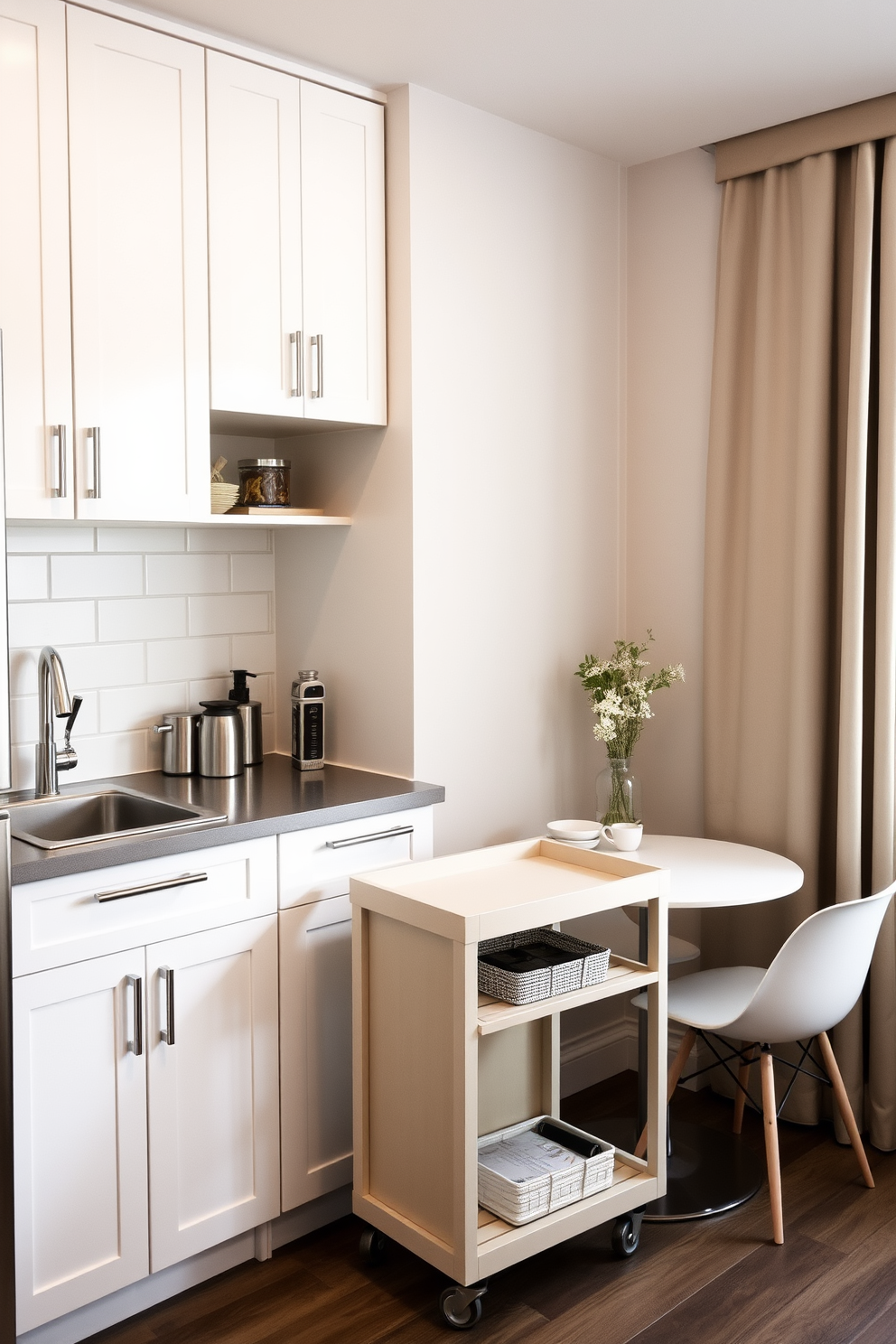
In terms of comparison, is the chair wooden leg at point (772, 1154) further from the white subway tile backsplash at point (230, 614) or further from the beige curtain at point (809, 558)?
the white subway tile backsplash at point (230, 614)

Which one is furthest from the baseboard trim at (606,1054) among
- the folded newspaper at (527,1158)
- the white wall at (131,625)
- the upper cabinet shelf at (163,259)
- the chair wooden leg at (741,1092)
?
the upper cabinet shelf at (163,259)

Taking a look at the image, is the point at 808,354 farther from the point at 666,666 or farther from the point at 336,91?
the point at 336,91

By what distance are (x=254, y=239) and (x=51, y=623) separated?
96 cm

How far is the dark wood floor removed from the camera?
2.15 meters

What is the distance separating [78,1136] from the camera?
2059mm

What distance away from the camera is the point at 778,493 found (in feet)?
9.64

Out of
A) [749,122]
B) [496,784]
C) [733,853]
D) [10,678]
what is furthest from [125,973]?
[749,122]

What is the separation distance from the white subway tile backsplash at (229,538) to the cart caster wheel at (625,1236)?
1.81 metres

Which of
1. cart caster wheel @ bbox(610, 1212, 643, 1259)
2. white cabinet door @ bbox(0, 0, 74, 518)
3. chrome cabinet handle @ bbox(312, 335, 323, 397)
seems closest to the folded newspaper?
cart caster wheel @ bbox(610, 1212, 643, 1259)

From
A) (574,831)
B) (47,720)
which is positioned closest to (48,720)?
(47,720)

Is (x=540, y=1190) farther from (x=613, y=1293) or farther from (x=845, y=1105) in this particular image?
(x=845, y=1105)

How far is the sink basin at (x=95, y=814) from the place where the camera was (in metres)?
2.36

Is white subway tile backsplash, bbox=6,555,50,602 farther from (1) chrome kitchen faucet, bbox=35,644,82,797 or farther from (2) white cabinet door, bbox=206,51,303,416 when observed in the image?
(2) white cabinet door, bbox=206,51,303,416

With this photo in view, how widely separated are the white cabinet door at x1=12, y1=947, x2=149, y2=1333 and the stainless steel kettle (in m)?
0.66
